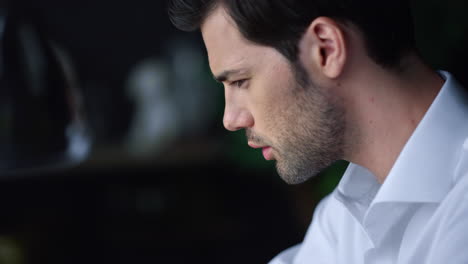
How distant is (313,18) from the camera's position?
86 centimetres

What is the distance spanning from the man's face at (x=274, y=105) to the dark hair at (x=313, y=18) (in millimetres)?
21

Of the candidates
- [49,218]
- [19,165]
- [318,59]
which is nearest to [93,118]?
[49,218]

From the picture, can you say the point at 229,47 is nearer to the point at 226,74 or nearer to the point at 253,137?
the point at 226,74

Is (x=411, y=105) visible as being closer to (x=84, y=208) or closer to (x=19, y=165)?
(x=19, y=165)

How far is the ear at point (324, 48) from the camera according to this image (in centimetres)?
85

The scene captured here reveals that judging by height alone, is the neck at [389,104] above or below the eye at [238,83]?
below

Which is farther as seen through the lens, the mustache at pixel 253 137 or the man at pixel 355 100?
the mustache at pixel 253 137

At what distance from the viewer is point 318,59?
0.87 meters

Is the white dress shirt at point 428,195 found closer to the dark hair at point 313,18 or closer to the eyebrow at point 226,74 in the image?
the dark hair at point 313,18

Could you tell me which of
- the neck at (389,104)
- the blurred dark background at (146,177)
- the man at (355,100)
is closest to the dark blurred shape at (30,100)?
the man at (355,100)

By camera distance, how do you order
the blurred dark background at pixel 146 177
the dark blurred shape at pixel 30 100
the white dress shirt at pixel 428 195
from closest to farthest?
the white dress shirt at pixel 428 195 < the dark blurred shape at pixel 30 100 < the blurred dark background at pixel 146 177

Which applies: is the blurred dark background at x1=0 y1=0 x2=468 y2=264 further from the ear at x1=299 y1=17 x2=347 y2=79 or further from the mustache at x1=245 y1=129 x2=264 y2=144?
the ear at x1=299 y1=17 x2=347 y2=79

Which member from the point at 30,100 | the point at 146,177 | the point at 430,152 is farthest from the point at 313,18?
the point at 146,177

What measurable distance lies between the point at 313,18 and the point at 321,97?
0.41 ft
